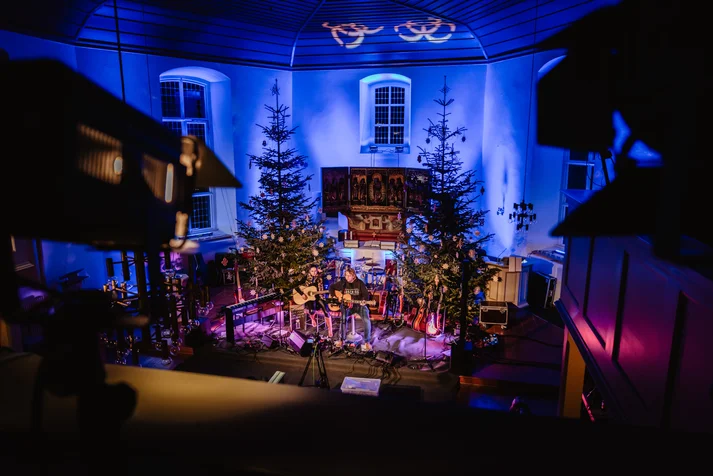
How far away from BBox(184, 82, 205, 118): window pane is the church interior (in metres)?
0.10

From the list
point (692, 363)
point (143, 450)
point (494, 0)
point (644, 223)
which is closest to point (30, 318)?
point (143, 450)

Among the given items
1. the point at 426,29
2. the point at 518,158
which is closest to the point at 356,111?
the point at 426,29

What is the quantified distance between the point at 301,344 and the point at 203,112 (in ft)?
24.3

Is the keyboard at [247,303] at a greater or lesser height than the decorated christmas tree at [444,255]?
lesser

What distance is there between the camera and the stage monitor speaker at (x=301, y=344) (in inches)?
331

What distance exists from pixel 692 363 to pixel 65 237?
265 cm

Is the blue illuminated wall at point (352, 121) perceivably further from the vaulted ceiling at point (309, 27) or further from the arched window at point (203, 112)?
the vaulted ceiling at point (309, 27)

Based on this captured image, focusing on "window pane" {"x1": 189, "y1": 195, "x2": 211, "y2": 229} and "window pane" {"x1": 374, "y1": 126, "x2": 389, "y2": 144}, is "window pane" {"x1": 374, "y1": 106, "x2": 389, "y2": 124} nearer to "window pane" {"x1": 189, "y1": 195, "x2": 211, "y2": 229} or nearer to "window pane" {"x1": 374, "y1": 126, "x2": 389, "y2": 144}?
"window pane" {"x1": 374, "y1": 126, "x2": 389, "y2": 144}

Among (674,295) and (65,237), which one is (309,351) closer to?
(674,295)

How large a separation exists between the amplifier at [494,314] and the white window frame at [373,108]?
522cm

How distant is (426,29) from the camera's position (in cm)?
1158

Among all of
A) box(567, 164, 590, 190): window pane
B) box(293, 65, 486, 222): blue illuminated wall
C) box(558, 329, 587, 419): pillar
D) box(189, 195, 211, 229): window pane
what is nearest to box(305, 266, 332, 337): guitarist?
box(293, 65, 486, 222): blue illuminated wall

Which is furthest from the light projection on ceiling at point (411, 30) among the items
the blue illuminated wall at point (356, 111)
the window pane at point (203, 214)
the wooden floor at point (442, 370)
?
the wooden floor at point (442, 370)

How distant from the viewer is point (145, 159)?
1214 mm
